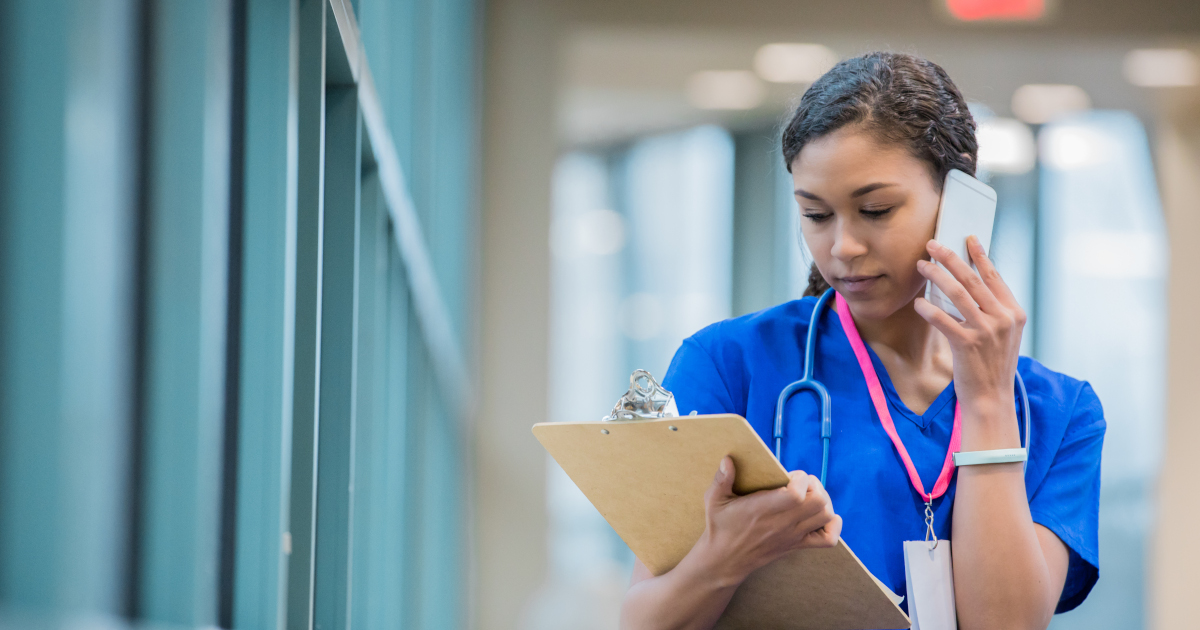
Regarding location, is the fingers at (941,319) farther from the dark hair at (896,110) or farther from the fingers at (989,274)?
the dark hair at (896,110)

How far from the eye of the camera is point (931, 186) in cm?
135

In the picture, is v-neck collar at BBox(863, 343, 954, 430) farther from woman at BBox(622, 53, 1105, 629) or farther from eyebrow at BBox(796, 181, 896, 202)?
eyebrow at BBox(796, 181, 896, 202)

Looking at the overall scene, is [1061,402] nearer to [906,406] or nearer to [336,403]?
[906,406]

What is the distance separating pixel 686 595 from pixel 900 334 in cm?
56

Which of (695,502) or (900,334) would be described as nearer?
(695,502)

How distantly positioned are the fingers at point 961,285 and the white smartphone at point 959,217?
3 centimetres

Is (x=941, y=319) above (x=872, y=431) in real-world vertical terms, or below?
above

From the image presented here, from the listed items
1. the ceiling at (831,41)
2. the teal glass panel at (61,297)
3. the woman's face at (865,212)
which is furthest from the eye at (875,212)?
the ceiling at (831,41)

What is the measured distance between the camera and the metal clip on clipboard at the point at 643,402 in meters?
1.00

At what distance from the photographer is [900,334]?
147 cm

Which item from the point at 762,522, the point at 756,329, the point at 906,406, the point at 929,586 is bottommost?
the point at 929,586

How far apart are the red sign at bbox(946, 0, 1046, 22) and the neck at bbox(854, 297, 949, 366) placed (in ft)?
12.8

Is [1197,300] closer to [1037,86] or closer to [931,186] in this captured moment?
[1037,86]

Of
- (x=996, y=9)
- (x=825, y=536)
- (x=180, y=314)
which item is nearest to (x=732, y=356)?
(x=825, y=536)
